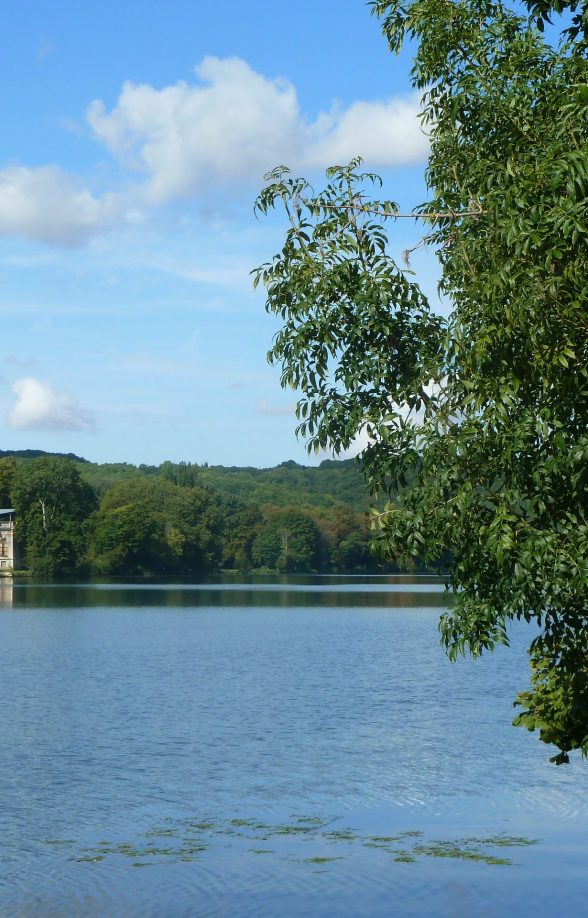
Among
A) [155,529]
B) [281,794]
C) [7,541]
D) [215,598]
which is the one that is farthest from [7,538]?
[281,794]

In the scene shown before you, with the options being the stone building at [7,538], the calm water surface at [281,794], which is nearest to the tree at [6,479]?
the stone building at [7,538]

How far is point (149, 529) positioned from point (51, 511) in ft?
45.9

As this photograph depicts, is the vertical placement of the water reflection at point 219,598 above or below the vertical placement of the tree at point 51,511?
below

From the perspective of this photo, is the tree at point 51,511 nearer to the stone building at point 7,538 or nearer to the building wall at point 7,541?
the building wall at point 7,541

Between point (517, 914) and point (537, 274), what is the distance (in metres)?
7.88

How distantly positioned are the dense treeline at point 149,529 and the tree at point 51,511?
0.13 m

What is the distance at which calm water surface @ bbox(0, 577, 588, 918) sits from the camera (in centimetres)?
1452

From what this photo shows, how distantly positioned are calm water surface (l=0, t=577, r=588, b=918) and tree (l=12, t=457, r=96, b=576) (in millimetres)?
108903

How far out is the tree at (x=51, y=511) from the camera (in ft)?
498

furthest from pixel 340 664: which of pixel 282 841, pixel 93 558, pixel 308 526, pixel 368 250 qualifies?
pixel 308 526

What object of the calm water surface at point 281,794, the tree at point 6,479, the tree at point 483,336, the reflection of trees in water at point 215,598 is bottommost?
the calm water surface at point 281,794

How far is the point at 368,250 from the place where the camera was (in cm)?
1168

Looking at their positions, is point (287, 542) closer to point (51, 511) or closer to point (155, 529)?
point (155, 529)

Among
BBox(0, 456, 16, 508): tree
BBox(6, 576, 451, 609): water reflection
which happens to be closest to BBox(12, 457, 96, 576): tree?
BBox(0, 456, 16, 508): tree
